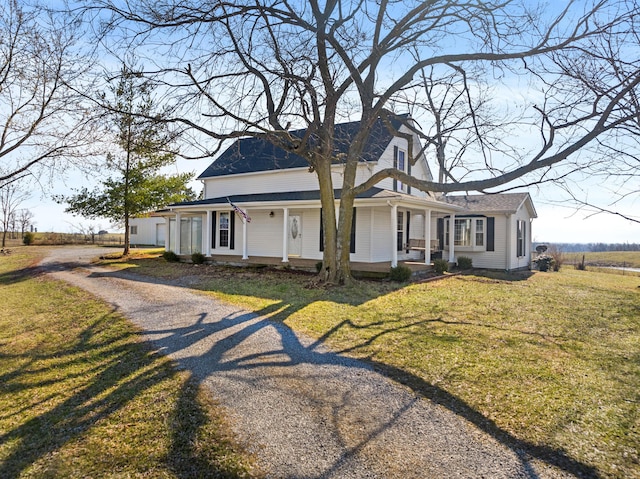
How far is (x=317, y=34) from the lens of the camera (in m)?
11.5

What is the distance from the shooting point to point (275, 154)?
67.6 ft

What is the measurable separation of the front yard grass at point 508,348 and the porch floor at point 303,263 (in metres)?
1.57

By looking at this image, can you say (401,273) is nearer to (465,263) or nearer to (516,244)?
(465,263)

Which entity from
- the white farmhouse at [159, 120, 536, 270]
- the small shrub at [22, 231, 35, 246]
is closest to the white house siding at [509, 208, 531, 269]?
the white farmhouse at [159, 120, 536, 270]

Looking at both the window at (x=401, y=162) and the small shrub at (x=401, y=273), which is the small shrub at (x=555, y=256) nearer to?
the window at (x=401, y=162)

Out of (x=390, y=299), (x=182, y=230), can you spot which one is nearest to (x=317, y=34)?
(x=390, y=299)

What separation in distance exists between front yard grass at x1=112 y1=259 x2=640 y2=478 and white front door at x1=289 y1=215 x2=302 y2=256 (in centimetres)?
475

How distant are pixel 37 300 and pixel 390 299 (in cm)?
962

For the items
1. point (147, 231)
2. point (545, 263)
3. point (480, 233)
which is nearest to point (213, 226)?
point (480, 233)

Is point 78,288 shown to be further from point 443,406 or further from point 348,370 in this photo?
point 443,406

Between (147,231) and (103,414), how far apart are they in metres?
36.9

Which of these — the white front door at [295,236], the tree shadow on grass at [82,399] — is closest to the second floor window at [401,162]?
the white front door at [295,236]

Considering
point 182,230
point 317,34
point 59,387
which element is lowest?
point 59,387

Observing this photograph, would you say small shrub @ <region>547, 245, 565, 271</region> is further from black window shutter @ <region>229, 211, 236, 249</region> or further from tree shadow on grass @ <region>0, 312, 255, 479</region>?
tree shadow on grass @ <region>0, 312, 255, 479</region>
